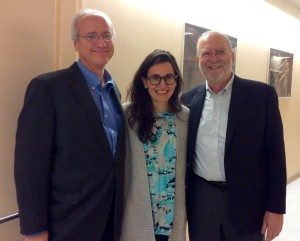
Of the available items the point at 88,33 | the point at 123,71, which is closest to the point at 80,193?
the point at 88,33

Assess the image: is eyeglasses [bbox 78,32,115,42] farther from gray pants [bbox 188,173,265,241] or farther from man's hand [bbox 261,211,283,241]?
man's hand [bbox 261,211,283,241]

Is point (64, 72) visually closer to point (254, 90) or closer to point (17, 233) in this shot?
point (17, 233)

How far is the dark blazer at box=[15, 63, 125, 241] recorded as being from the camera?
4.25 feet

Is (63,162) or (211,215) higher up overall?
(63,162)

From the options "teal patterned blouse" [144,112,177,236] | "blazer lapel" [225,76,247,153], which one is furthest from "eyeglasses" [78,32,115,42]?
"blazer lapel" [225,76,247,153]

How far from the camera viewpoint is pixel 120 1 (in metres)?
2.28

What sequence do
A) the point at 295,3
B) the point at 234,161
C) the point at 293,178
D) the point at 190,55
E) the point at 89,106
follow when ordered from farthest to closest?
the point at 293,178 < the point at 295,3 < the point at 190,55 < the point at 234,161 < the point at 89,106

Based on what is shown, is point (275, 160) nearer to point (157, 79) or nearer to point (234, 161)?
point (234, 161)

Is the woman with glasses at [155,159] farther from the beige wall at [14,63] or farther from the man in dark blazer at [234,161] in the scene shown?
the beige wall at [14,63]

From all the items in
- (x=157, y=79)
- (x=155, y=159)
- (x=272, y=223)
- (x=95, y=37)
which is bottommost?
(x=272, y=223)

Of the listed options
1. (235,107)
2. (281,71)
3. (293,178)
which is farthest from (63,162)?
(293,178)

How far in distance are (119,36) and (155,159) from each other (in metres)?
1.15

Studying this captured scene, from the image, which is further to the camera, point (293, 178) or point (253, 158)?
point (293, 178)

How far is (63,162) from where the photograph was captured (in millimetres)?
1379
